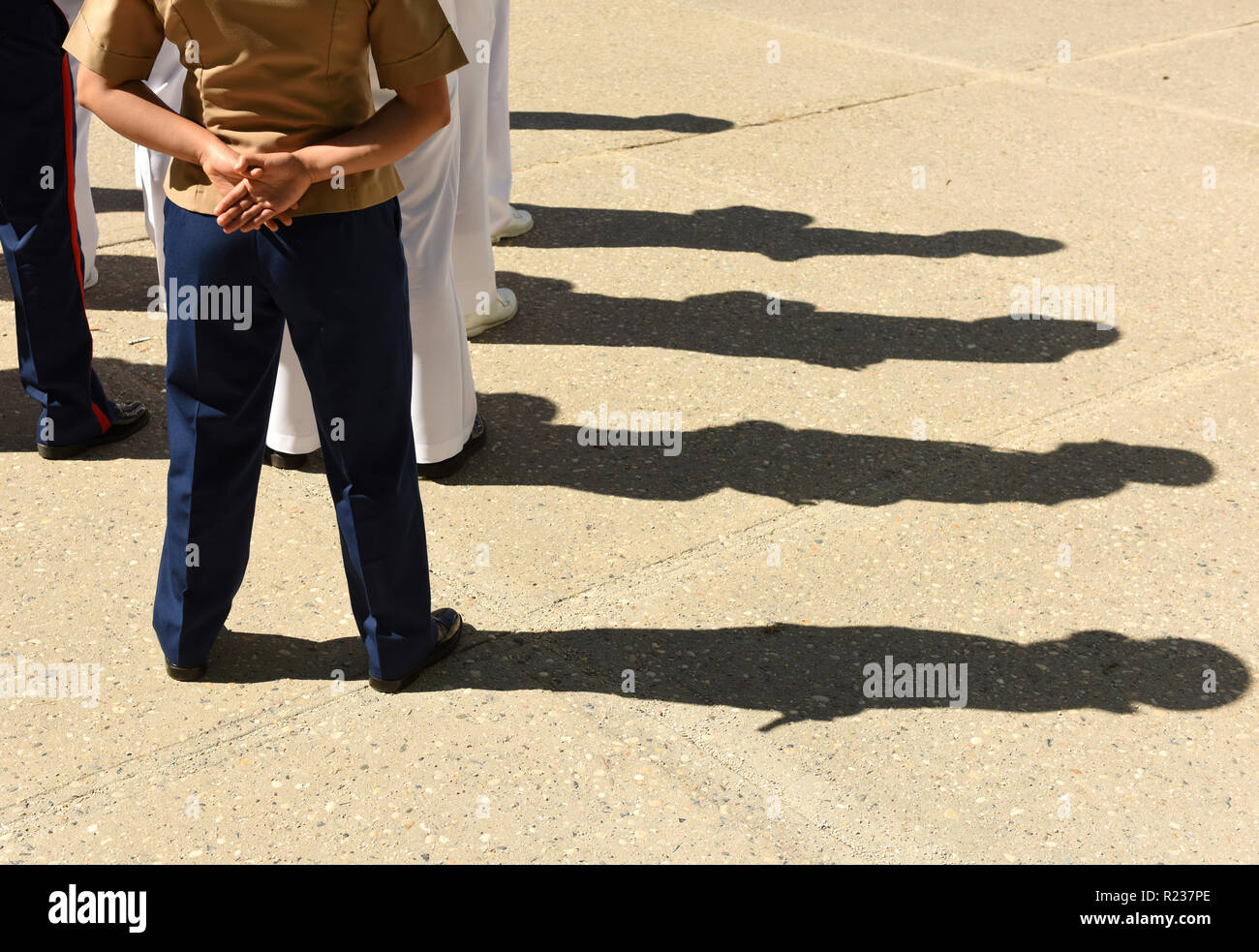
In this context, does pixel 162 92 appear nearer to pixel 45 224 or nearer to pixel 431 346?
pixel 45 224

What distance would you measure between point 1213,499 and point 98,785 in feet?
11.2

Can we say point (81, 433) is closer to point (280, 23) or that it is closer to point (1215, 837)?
point (280, 23)

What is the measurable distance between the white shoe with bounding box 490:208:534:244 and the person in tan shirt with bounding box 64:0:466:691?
3167mm

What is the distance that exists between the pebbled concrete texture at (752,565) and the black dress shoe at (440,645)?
44 mm

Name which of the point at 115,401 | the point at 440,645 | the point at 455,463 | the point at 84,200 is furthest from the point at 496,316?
the point at 440,645

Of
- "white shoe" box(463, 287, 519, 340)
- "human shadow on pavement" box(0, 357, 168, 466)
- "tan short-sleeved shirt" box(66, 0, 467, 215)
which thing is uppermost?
"tan short-sleeved shirt" box(66, 0, 467, 215)

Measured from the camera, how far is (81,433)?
4.44m

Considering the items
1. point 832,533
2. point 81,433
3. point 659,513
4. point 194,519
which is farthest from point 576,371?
point 194,519

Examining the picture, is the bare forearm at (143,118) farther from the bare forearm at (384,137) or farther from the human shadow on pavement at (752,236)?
the human shadow on pavement at (752,236)

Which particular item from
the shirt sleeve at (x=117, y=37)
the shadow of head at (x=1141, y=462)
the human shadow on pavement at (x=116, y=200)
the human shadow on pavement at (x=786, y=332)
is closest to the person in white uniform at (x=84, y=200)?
the human shadow on pavement at (x=116, y=200)

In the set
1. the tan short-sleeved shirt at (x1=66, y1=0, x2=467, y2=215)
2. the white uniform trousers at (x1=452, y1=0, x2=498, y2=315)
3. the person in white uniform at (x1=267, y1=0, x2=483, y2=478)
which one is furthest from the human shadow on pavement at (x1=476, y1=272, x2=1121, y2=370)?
the tan short-sleeved shirt at (x1=66, y1=0, x2=467, y2=215)

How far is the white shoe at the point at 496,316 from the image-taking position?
5.30 m

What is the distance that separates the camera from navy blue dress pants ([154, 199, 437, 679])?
2.87 metres

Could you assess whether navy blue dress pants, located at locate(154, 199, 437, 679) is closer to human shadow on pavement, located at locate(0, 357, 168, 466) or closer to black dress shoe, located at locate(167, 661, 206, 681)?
black dress shoe, located at locate(167, 661, 206, 681)
